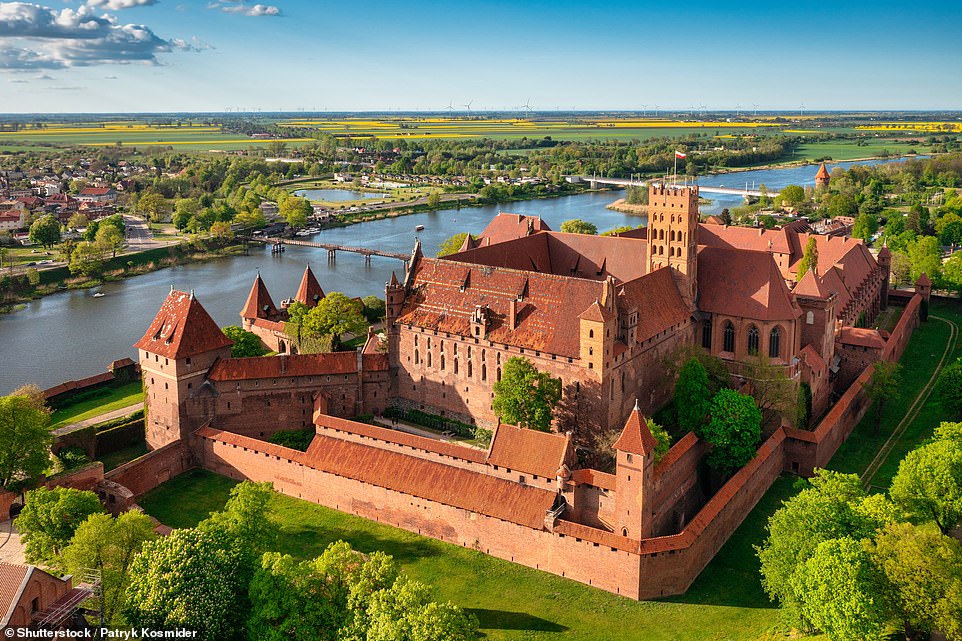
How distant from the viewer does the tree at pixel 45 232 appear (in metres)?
106

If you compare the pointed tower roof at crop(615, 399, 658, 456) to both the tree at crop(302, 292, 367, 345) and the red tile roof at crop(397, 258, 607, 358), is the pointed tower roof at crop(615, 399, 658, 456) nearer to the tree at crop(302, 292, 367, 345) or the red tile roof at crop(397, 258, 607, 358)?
the red tile roof at crop(397, 258, 607, 358)

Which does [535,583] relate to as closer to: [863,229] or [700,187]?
[863,229]

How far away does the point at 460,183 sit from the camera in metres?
189

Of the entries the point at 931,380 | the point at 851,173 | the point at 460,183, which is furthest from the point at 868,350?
the point at 460,183

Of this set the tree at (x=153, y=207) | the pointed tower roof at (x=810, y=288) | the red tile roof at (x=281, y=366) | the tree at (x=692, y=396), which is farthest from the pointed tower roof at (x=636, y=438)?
the tree at (x=153, y=207)

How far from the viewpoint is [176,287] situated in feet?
319

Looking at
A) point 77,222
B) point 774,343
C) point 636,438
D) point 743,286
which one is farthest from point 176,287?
point 636,438

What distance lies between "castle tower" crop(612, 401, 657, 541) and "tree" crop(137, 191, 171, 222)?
114 metres

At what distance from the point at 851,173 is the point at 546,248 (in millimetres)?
122283

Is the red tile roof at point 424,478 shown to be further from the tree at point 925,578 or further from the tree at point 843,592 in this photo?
the tree at point 925,578

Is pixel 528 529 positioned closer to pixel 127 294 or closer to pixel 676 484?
pixel 676 484

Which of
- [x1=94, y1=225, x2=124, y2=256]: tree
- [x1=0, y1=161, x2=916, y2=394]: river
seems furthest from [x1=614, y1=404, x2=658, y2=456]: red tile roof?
[x1=94, y1=225, x2=124, y2=256]: tree

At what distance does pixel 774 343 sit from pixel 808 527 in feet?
65.3

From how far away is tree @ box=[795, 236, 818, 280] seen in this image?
6791cm
